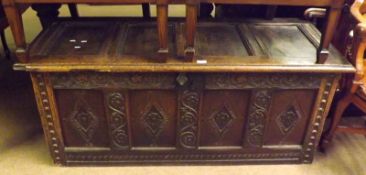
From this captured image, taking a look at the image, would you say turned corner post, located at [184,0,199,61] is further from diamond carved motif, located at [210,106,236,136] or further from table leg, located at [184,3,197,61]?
diamond carved motif, located at [210,106,236,136]

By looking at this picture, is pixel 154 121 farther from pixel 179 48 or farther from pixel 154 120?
pixel 179 48

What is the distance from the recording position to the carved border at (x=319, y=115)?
1.52 metres

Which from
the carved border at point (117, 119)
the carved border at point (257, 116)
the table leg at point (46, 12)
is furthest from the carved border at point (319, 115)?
the table leg at point (46, 12)

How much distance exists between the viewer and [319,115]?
5.37 ft

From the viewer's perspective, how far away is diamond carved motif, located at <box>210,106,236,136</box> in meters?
1.62

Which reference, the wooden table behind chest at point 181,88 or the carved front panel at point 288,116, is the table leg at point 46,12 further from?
the carved front panel at point 288,116

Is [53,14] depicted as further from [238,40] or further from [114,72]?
[238,40]

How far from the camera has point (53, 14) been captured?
1.90 m

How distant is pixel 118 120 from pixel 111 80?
0.24 metres

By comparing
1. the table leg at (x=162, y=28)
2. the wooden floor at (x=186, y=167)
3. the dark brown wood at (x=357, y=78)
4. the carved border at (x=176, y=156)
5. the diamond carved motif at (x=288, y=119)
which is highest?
the table leg at (x=162, y=28)

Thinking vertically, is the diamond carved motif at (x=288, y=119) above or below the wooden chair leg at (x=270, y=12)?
below

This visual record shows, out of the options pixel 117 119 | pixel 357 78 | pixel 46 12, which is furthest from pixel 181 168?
pixel 46 12

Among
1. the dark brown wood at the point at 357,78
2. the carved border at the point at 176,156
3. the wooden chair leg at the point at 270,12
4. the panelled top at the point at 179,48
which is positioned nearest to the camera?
the panelled top at the point at 179,48

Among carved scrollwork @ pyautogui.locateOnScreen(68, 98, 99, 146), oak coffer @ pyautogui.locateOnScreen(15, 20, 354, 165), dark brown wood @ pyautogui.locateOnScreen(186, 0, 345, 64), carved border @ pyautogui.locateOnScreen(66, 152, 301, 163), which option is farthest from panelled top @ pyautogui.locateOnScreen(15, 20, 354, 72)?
carved border @ pyautogui.locateOnScreen(66, 152, 301, 163)
